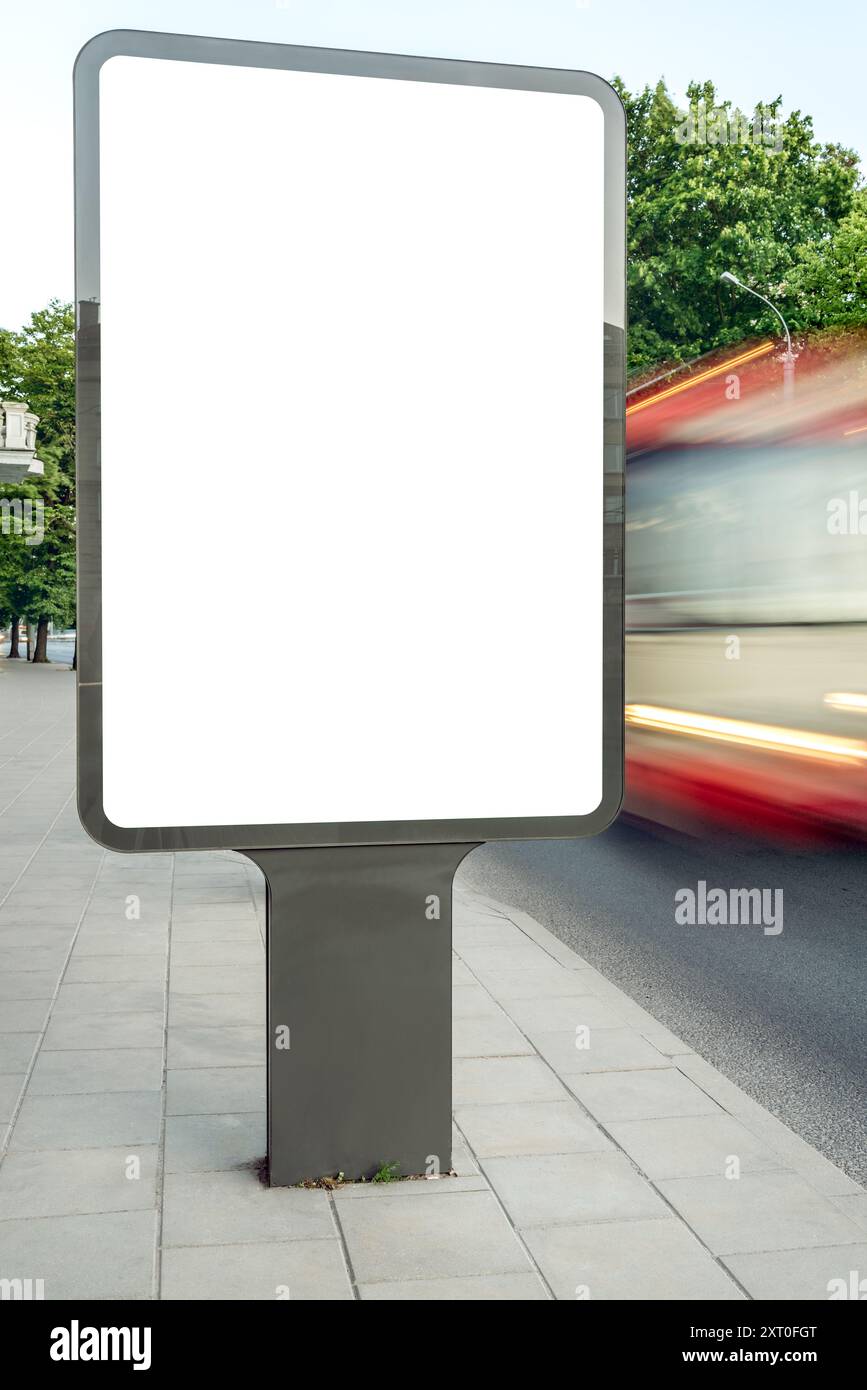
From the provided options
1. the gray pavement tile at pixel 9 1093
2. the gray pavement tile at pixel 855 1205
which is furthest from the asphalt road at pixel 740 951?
the gray pavement tile at pixel 9 1093

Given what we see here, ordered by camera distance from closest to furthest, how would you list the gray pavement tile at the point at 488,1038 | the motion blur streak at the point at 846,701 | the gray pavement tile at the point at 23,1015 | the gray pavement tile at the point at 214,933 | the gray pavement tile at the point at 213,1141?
1. the gray pavement tile at the point at 213,1141
2. the gray pavement tile at the point at 488,1038
3. the gray pavement tile at the point at 23,1015
4. the gray pavement tile at the point at 214,933
5. the motion blur streak at the point at 846,701

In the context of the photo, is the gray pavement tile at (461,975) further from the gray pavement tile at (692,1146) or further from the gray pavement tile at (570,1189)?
the gray pavement tile at (570,1189)

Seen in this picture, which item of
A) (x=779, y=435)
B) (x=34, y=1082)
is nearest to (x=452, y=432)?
(x=34, y=1082)

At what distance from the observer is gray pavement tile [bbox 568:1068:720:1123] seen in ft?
14.9

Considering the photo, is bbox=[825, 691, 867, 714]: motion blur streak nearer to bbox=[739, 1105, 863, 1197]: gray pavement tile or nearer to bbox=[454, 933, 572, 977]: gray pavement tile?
bbox=[454, 933, 572, 977]: gray pavement tile

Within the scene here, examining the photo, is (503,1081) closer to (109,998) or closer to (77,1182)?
(77,1182)

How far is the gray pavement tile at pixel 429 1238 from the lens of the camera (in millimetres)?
3371

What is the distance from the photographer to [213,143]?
3.45m

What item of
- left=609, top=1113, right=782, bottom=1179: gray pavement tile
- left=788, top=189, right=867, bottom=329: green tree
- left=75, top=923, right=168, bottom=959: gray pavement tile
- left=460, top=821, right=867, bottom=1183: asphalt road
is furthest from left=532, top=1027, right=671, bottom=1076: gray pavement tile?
left=788, top=189, right=867, bottom=329: green tree

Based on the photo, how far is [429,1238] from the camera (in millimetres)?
3543

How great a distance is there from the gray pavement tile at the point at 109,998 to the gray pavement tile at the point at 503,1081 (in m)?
1.57

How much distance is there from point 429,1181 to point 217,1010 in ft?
6.81

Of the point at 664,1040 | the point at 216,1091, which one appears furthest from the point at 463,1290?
the point at 664,1040

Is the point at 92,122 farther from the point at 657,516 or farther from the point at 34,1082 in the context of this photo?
the point at 657,516
